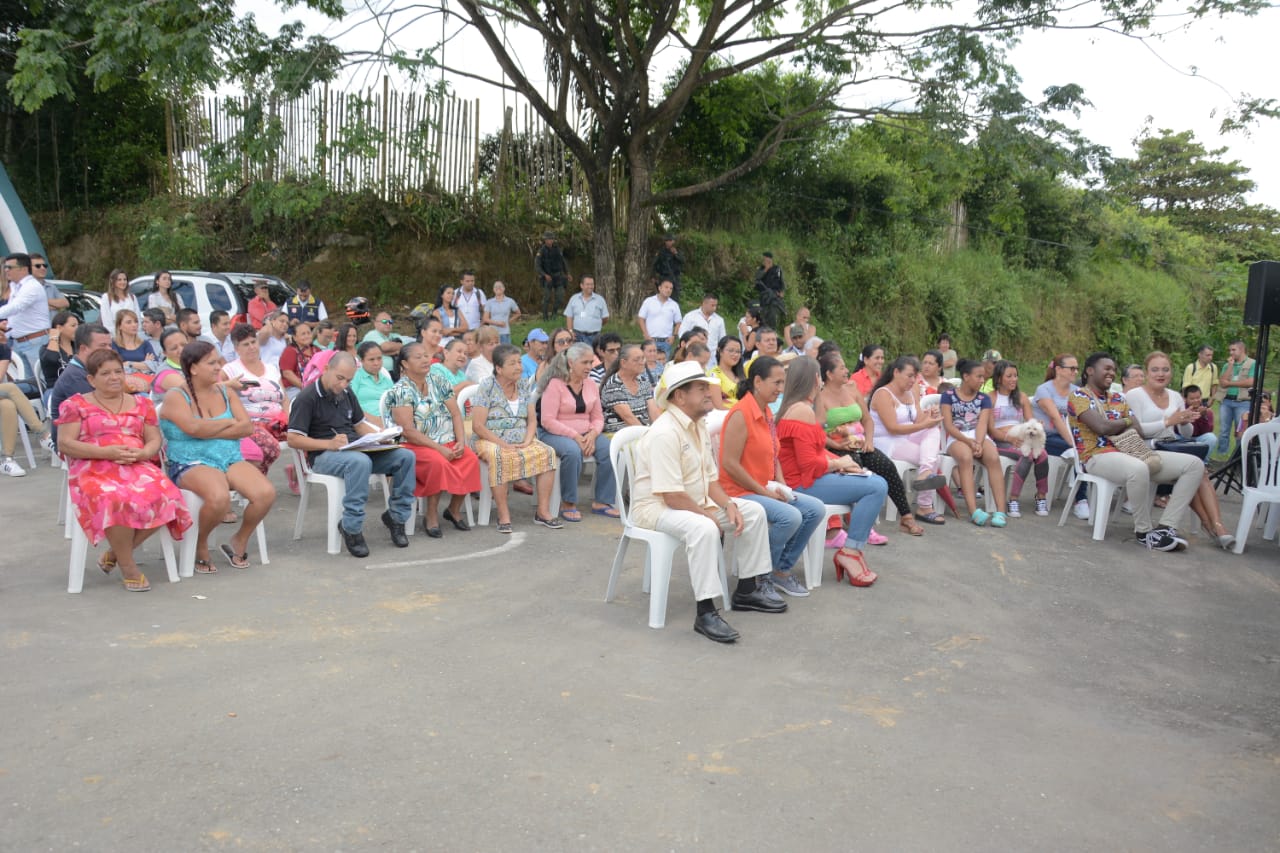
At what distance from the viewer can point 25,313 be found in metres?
10.5

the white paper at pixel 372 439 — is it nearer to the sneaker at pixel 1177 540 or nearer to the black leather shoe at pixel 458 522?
the black leather shoe at pixel 458 522

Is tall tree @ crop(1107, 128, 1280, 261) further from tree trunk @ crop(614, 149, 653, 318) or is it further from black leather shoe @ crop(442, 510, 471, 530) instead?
black leather shoe @ crop(442, 510, 471, 530)

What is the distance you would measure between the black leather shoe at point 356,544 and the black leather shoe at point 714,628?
2.48 metres

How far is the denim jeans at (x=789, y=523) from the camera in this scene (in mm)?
6137

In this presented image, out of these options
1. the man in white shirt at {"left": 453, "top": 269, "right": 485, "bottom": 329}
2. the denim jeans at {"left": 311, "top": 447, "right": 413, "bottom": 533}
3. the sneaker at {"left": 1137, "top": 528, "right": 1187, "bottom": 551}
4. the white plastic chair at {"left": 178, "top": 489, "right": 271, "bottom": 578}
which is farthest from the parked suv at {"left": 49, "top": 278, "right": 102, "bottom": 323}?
the sneaker at {"left": 1137, "top": 528, "right": 1187, "bottom": 551}

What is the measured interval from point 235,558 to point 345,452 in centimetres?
100

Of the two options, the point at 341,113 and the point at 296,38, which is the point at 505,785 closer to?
the point at 296,38

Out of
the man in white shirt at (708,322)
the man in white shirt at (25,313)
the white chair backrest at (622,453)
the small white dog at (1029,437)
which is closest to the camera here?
the white chair backrest at (622,453)

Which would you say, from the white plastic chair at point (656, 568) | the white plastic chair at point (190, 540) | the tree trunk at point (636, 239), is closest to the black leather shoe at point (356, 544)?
the white plastic chair at point (190, 540)

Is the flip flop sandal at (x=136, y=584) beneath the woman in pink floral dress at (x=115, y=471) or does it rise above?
beneath

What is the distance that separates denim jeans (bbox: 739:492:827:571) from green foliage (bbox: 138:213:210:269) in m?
15.4

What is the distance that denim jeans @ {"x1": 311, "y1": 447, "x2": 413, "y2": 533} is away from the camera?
22.6 ft

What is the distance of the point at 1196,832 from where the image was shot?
11.9 ft

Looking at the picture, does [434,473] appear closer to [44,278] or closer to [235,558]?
[235,558]
